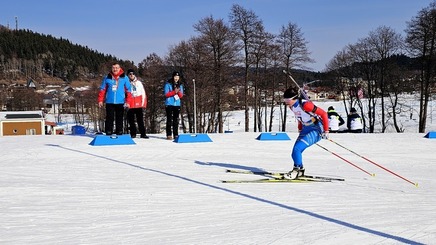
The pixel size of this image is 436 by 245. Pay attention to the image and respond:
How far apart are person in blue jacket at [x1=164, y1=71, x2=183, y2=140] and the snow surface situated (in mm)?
2371

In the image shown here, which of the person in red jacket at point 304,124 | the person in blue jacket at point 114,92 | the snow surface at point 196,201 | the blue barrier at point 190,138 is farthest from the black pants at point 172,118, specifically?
the person in red jacket at point 304,124

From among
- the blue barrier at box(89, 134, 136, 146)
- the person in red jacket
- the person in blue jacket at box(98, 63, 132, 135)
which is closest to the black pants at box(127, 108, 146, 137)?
the person in blue jacket at box(98, 63, 132, 135)

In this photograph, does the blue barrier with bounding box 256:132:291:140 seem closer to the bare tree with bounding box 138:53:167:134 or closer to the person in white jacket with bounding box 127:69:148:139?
the person in white jacket with bounding box 127:69:148:139

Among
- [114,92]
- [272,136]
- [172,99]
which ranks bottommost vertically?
[272,136]

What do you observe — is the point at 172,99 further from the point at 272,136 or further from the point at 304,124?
the point at 304,124

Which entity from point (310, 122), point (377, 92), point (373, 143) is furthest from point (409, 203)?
point (377, 92)

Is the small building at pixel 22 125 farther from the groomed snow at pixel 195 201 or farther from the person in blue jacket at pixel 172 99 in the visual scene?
the groomed snow at pixel 195 201

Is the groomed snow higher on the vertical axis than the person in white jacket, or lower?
lower

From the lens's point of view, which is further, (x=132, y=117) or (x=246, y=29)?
(x=246, y=29)

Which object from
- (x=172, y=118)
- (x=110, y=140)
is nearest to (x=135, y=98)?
(x=172, y=118)

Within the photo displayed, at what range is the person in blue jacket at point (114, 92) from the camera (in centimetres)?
1099

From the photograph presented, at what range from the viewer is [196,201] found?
521 cm

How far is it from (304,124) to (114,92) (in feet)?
18.6

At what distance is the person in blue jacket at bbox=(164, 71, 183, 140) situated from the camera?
11758mm
